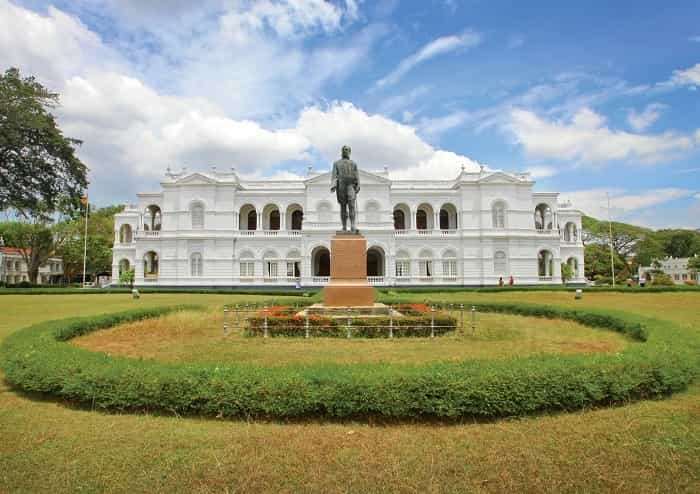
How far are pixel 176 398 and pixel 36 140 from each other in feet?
94.1

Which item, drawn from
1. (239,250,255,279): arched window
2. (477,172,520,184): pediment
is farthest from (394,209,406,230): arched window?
(239,250,255,279): arched window

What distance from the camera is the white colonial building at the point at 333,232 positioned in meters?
40.4

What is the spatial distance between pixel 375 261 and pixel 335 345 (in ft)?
121

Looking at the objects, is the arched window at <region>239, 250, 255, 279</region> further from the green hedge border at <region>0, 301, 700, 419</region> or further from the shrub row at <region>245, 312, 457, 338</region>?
the green hedge border at <region>0, 301, 700, 419</region>

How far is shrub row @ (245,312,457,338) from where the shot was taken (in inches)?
428

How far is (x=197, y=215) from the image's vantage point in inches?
1642

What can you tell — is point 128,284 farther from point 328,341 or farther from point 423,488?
point 423,488

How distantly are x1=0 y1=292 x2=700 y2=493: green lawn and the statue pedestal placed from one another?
886 centimetres

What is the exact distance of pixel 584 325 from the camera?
43.9 ft

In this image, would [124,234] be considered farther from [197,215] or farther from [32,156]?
[32,156]

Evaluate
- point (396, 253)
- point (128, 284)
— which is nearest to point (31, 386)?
point (396, 253)

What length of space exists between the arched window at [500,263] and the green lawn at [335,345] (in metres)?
28.7

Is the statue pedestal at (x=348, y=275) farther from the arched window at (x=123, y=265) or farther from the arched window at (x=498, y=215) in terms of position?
the arched window at (x=123, y=265)

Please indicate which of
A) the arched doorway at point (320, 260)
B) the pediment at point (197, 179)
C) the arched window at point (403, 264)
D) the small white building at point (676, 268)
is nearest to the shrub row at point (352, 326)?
the arched doorway at point (320, 260)
